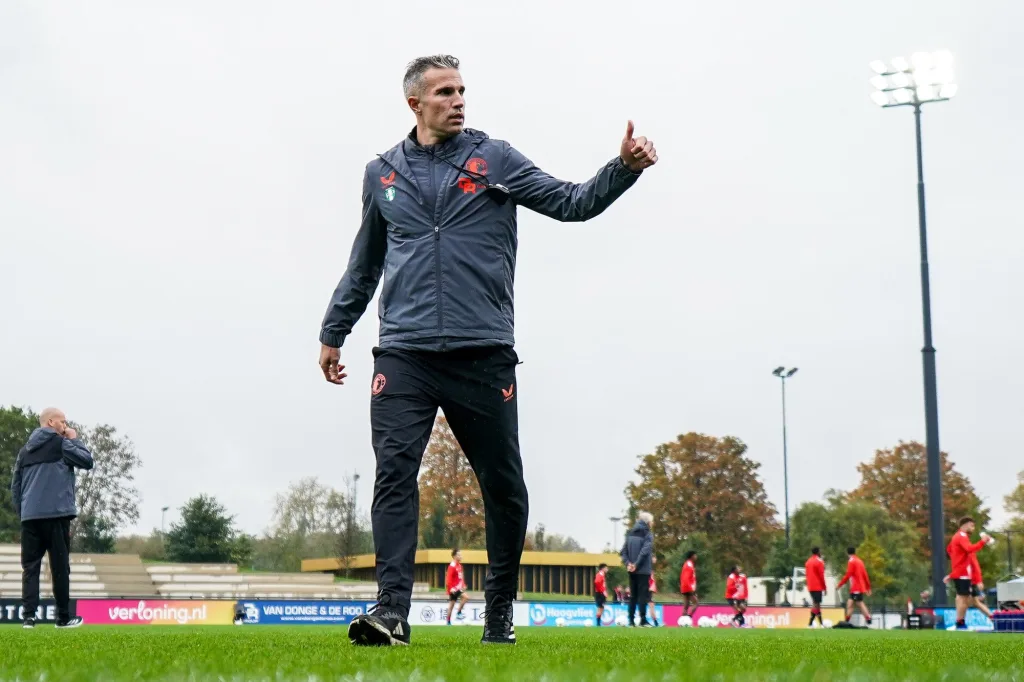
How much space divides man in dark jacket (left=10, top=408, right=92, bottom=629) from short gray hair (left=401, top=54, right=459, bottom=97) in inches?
234

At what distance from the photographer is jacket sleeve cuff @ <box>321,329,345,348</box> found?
5266 millimetres

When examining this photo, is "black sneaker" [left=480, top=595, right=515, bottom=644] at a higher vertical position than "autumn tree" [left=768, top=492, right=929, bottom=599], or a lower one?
higher

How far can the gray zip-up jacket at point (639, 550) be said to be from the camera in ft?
71.7

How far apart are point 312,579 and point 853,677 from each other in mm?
54156

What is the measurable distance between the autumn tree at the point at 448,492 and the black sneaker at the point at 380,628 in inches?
2090

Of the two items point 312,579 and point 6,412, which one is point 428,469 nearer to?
point 312,579

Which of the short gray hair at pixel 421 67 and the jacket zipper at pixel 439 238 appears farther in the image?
the short gray hair at pixel 421 67

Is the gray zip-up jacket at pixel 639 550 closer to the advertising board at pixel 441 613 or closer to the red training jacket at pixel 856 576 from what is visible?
the red training jacket at pixel 856 576

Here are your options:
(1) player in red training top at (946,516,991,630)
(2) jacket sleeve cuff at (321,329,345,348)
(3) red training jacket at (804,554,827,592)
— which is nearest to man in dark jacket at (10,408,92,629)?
(2) jacket sleeve cuff at (321,329,345,348)

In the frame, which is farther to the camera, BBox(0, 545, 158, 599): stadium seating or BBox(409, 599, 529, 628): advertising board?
BBox(0, 545, 158, 599): stadium seating

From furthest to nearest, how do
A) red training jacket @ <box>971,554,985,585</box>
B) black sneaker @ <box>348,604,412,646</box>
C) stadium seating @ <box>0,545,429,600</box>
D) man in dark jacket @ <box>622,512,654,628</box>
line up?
stadium seating @ <box>0,545,429,600</box> < man in dark jacket @ <box>622,512,654,628</box> < red training jacket @ <box>971,554,985,585</box> < black sneaker @ <box>348,604,412,646</box>

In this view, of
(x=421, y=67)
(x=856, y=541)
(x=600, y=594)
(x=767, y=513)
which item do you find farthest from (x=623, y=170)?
(x=767, y=513)

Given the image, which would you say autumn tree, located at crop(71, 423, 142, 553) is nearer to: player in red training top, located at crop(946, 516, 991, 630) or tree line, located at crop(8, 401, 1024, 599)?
tree line, located at crop(8, 401, 1024, 599)

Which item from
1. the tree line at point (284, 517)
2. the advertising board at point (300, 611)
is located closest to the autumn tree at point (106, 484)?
the tree line at point (284, 517)
